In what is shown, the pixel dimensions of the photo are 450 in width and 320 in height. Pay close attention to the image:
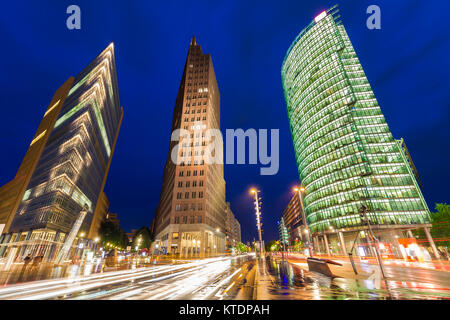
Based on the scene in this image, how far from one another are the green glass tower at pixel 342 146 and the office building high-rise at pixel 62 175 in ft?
276

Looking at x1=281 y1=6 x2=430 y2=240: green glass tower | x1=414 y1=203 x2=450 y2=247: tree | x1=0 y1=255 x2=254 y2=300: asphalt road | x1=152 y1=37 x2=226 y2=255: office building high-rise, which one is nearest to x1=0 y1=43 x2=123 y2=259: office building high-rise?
x1=152 y1=37 x2=226 y2=255: office building high-rise

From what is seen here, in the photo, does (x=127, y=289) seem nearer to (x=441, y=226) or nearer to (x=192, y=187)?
(x=192, y=187)

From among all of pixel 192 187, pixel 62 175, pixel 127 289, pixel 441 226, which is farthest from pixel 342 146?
pixel 62 175

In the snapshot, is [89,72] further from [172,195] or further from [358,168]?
[358,168]

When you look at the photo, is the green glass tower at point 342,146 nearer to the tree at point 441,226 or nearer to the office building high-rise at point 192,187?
the tree at point 441,226

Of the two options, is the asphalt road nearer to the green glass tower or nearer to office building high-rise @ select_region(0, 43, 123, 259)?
office building high-rise @ select_region(0, 43, 123, 259)

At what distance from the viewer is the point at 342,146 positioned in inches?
2768

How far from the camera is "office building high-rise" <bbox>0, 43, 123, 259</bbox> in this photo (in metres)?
46.9

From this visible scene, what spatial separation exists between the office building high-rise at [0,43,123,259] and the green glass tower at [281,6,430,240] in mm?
84129

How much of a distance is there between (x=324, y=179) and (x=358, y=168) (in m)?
12.5

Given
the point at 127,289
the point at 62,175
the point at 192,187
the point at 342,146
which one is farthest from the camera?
the point at 342,146

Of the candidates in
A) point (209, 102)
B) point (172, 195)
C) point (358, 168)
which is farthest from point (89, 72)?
point (358, 168)

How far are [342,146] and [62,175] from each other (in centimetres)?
9077

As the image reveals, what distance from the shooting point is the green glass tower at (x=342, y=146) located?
60.0m
